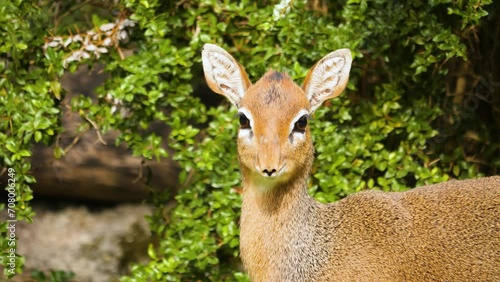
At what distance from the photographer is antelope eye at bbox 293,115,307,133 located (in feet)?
14.4

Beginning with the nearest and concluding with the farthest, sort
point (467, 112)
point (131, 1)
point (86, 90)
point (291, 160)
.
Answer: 1. point (291, 160)
2. point (131, 1)
3. point (467, 112)
4. point (86, 90)

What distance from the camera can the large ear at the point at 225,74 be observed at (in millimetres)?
4660

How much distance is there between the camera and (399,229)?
4590 millimetres

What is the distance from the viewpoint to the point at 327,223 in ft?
15.3

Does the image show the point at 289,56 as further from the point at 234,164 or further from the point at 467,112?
the point at 467,112

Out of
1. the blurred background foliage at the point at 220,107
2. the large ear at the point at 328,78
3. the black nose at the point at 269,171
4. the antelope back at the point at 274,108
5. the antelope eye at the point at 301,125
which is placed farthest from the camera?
the blurred background foliage at the point at 220,107

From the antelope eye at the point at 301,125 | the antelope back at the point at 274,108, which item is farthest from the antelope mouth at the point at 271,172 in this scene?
the antelope eye at the point at 301,125

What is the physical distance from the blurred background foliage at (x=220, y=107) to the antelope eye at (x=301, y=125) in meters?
1.17

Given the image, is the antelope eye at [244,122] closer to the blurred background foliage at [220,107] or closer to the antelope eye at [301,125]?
the antelope eye at [301,125]

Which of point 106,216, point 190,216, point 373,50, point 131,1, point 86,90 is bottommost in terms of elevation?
point 106,216

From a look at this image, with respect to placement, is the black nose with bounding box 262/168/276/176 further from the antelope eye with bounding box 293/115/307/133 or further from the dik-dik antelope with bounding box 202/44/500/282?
the antelope eye with bounding box 293/115/307/133

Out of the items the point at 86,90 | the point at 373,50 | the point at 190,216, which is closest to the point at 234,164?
the point at 190,216

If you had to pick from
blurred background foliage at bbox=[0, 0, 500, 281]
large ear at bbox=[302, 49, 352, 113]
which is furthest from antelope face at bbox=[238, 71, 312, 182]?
blurred background foliage at bbox=[0, 0, 500, 281]

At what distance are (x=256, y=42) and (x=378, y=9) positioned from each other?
2.55 feet
